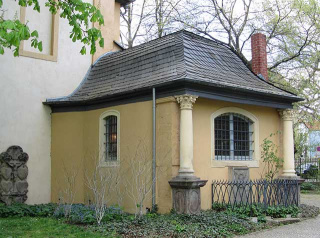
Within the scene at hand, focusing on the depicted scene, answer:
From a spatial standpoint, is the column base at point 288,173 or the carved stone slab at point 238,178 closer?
the carved stone slab at point 238,178

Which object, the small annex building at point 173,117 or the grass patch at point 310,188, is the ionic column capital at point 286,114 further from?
the grass patch at point 310,188

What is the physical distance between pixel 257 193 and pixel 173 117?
3.40m

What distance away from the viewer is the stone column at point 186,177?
966 cm

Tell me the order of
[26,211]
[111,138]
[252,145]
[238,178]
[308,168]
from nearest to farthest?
[26,211]
[238,178]
[252,145]
[111,138]
[308,168]

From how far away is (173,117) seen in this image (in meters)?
10.3

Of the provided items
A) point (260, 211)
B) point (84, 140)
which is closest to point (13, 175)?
point (84, 140)

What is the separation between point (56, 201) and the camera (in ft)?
44.8

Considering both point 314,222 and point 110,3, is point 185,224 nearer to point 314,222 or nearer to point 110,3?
point 314,222

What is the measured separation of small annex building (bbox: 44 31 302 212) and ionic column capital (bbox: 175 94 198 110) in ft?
0.09

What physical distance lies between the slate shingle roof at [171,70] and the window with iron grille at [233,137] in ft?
3.70

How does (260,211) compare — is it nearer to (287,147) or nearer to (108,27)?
(287,147)

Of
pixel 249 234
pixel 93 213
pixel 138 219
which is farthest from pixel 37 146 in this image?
pixel 249 234

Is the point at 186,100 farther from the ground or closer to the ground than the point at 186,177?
farther from the ground

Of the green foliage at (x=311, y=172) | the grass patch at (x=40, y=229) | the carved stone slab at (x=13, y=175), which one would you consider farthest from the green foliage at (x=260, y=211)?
the green foliage at (x=311, y=172)
